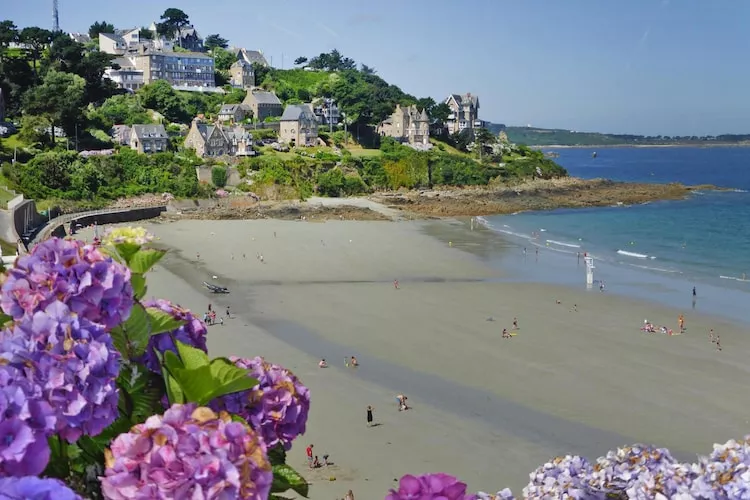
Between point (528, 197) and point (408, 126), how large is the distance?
21.5m

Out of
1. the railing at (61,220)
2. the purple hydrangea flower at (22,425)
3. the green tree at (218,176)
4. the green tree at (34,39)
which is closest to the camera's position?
the purple hydrangea flower at (22,425)

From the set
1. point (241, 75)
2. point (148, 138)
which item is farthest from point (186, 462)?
point (241, 75)

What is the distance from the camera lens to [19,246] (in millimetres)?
28047

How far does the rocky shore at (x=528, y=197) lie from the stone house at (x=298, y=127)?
40.0 ft

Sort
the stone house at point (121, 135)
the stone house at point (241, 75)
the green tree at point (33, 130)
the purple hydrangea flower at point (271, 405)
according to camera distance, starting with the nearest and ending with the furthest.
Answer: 1. the purple hydrangea flower at point (271, 405)
2. the green tree at point (33, 130)
3. the stone house at point (121, 135)
4. the stone house at point (241, 75)

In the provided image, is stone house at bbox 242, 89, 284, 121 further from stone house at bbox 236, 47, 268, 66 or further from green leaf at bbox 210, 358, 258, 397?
green leaf at bbox 210, 358, 258, 397

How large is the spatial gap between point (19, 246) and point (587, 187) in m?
59.0

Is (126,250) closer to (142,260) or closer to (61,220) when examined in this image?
(142,260)

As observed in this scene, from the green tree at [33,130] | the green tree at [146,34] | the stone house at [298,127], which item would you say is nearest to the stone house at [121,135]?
the green tree at [33,130]

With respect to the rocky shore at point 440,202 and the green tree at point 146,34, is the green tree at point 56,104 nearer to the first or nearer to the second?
the rocky shore at point 440,202

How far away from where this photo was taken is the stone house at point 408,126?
85.7 m

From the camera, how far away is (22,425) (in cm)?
203

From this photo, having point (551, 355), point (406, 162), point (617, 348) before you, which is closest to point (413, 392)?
point (551, 355)

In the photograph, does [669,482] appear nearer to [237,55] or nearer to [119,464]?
[119,464]
